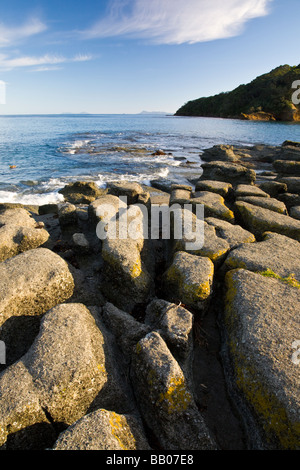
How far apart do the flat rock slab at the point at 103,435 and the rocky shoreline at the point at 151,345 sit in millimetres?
11

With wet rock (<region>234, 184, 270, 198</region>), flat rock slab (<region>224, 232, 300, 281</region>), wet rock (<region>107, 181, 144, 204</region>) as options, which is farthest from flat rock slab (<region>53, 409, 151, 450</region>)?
wet rock (<region>234, 184, 270, 198</region>)

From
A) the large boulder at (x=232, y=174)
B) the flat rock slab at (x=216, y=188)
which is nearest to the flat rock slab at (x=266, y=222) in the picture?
the flat rock slab at (x=216, y=188)

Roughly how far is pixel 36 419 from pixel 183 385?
1.79 meters

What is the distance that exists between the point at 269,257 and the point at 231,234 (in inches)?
49.0

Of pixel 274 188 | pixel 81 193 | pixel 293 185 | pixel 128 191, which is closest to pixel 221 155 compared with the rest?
pixel 293 185

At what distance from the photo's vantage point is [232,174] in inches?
585

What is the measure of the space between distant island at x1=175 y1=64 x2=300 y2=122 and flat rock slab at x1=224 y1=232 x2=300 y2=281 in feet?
368

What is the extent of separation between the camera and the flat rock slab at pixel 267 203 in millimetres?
7906

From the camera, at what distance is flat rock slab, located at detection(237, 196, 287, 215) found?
791 centimetres

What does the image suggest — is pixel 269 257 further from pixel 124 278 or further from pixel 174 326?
pixel 124 278

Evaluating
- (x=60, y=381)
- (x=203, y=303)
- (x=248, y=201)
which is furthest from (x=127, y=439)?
(x=248, y=201)

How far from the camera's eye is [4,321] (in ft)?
13.1

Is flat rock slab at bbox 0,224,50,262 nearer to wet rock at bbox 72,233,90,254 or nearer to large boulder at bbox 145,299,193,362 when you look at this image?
wet rock at bbox 72,233,90,254
